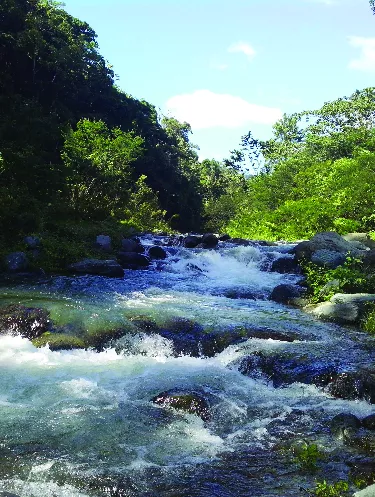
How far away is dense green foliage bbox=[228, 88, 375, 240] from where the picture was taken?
2264cm

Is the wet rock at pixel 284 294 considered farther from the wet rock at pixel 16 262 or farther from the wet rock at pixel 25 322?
the wet rock at pixel 16 262

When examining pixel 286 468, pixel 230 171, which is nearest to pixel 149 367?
pixel 286 468

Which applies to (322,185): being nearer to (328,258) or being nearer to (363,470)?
(328,258)

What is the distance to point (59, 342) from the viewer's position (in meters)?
8.36

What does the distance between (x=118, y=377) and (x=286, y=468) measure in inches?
130

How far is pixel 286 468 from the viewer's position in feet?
15.2

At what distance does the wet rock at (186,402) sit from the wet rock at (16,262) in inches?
379

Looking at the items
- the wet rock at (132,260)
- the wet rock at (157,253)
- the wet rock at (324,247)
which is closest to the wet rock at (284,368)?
the wet rock at (324,247)

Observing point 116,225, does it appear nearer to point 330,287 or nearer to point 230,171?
point 330,287

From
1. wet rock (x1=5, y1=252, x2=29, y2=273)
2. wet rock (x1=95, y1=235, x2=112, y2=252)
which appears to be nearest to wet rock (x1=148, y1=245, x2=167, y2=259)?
wet rock (x1=95, y1=235, x2=112, y2=252)

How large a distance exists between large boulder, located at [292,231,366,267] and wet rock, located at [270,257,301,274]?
0.31 meters

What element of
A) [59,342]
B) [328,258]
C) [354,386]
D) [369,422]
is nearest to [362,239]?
[328,258]

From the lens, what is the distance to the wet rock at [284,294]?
12.5 meters

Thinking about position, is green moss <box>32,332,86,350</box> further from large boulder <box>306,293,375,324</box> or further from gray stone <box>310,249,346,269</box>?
gray stone <box>310,249,346,269</box>
